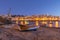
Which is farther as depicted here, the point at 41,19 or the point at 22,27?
the point at 41,19

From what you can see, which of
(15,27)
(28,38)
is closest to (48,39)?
(28,38)

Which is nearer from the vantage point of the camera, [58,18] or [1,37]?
[1,37]

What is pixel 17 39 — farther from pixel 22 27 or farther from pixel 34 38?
pixel 22 27

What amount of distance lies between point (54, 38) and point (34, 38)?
2.27 ft

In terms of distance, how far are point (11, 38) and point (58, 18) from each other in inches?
1153

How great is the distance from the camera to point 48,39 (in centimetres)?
566

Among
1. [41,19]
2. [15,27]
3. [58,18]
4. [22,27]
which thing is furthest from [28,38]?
[58,18]

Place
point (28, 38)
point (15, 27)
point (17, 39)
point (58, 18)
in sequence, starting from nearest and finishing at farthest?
point (17, 39) → point (28, 38) → point (15, 27) → point (58, 18)

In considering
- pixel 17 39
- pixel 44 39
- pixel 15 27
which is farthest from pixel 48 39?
pixel 15 27

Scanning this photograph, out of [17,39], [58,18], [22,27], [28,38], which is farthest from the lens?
[58,18]

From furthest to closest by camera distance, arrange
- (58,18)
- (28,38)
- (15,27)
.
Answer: (58,18)
(15,27)
(28,38)

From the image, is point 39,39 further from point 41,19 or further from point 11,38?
point 41,19

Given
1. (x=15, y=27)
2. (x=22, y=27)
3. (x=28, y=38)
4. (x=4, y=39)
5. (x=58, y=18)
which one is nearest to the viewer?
(x=4, y=39)

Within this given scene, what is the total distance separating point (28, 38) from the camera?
5.58 meters
